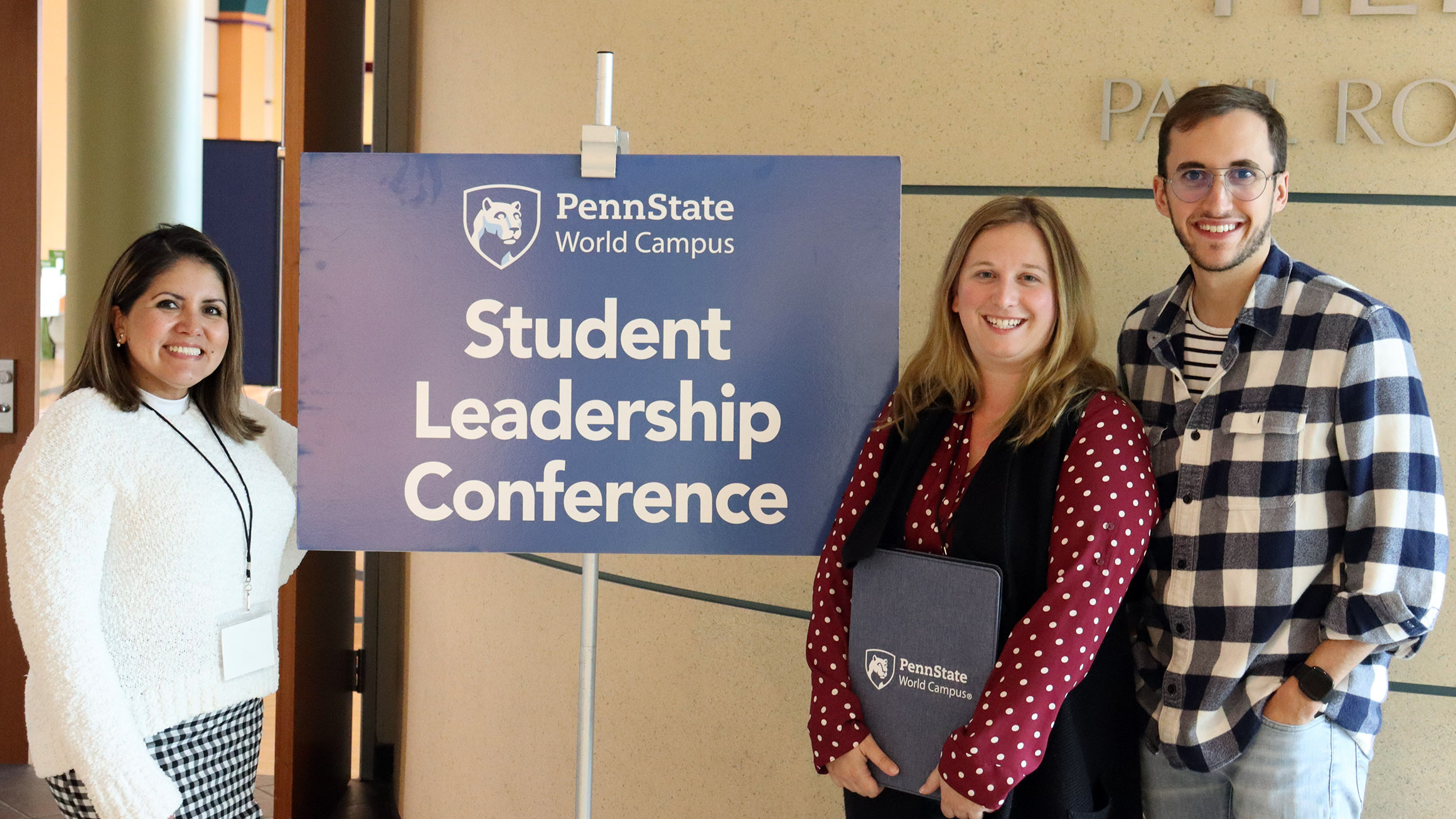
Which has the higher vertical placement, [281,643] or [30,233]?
[30,233]

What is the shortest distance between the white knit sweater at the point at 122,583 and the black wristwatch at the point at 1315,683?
A: 1.77 m

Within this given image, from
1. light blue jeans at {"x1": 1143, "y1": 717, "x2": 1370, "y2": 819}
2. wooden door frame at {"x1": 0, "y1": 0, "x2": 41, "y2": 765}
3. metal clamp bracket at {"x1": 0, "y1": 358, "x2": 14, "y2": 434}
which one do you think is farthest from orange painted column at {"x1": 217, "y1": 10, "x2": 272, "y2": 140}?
light blue jeans at {"x1": 1143, "y1": 717, "x2": 1370, "y2": 819}

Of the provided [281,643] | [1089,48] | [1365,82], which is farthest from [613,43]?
[281,643]

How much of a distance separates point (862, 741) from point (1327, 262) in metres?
1.31

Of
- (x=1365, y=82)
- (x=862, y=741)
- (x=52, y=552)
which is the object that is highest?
(x=1365, y=82)

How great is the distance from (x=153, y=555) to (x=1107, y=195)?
1.92 m

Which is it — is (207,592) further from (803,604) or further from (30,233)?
(30,233)

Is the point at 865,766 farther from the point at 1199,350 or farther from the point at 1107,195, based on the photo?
the point at 1107,195

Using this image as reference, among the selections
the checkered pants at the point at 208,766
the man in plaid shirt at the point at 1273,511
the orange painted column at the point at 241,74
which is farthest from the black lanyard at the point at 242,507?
the orange painted column at the point at 241,74

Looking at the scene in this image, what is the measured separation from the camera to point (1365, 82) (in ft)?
6.49

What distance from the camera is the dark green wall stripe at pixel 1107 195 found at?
199cm

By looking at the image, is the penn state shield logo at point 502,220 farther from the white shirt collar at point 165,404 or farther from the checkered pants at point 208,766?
the checkered pants at point 208,766

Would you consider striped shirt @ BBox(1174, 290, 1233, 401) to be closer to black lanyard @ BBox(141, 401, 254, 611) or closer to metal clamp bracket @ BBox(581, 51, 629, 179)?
metal clamp bracket @ BBox(581, 51, 629, 179)

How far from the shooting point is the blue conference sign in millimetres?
1716
